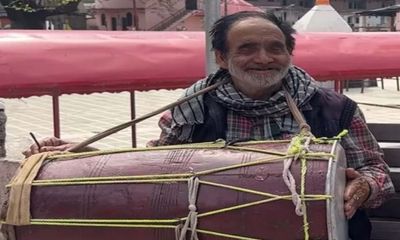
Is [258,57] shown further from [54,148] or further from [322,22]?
[322,22]

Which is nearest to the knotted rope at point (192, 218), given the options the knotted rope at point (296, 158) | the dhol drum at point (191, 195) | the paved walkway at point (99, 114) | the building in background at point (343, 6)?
the dhol drum at point (191, 195)

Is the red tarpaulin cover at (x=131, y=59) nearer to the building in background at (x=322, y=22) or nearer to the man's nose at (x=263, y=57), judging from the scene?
the man's nose at (x=263, y=57)

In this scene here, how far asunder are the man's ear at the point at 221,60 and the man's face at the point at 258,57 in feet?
0.22

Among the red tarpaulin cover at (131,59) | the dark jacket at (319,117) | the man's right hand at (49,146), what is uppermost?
the red tarpaulin cover at (131,59)

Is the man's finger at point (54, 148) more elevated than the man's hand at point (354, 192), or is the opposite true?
the man's finger at point (54, 148)

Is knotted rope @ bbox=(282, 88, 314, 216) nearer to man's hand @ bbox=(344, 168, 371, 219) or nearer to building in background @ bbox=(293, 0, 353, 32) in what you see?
man's hand @ bbox=(344, 168, 371, 219)

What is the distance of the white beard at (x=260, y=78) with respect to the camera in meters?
2.44

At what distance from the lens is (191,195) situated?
1895mm

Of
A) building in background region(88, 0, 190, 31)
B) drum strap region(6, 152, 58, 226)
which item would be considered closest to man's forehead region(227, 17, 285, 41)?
drum strap region(6, 152, 58, 226)

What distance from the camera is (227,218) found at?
187cm

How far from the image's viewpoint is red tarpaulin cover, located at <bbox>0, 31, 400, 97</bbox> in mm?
3344

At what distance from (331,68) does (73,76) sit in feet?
5.81

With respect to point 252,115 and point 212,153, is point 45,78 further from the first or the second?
point 212,153

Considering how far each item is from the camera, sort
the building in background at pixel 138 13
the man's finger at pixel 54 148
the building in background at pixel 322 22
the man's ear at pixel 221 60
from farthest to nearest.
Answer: the building in background at pixel 138 13 < the building in background at pixel 322 22 < the man's ear at pixel 221 60 < the man's finger at pixel 54 148
